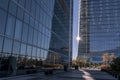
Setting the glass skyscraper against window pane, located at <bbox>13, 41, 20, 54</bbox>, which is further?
the glass skyscraper

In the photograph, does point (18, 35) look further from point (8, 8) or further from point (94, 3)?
point (94, 3)

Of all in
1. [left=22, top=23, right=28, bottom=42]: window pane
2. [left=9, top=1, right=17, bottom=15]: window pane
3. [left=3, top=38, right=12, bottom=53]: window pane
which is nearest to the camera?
[left=3, top=38, right=12, bottom=53]: window pane

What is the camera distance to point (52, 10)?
48188 mm

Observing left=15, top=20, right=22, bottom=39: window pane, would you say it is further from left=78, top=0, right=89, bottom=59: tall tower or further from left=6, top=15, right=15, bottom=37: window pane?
left=78, top=0, right=89, bottom=59: tall tower

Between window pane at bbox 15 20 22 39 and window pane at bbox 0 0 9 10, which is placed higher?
window pane at bbox 0 0 9 10

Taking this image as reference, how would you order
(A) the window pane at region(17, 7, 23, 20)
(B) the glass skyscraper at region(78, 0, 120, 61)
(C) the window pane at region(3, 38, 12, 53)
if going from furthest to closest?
(B) the glass skyscraper at region(78, 0, 120, 61) < (A) the window pane at region(17, 7, 23, 20) < (C) the window pane at region(3, 38, 12, 53)

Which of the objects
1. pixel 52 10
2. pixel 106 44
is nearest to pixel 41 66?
pixel 52 10

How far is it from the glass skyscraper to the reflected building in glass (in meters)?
129

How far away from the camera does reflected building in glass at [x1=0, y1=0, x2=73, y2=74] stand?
23922 mm

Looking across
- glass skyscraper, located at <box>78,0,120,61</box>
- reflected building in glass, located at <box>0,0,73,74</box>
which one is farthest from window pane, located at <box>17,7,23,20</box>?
glass skyscraper, located at <box>78,0,120,61</box>

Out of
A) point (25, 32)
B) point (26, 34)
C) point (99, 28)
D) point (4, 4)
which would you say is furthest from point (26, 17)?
point (99, 28)

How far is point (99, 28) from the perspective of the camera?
177250 mm

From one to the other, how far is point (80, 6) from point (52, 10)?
154 m

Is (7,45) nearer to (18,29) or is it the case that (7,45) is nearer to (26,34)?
(18,29)
